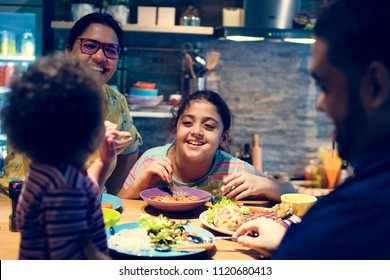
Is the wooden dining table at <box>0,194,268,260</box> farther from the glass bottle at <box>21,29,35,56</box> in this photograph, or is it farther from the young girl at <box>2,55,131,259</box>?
the glass bottle at <box>21,29,35,56</box>

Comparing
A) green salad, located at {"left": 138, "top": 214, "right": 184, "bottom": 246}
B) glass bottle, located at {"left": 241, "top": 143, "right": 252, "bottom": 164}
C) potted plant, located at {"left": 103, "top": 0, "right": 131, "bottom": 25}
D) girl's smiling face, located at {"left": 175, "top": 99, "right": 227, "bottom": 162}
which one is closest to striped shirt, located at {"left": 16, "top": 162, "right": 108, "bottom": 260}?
green salad, located at {"left": 138, "top": 214, "right": 184, "bottom": 246}

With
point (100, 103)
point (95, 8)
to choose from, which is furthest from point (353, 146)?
point (95, 8)

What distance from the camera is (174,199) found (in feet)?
5.18

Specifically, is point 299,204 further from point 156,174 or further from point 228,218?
point 156,174

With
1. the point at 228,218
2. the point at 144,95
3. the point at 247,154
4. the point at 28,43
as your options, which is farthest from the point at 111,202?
the point at 247,154

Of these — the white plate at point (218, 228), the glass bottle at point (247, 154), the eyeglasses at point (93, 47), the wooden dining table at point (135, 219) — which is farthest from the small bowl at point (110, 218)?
the glass bottle at point (247, 154)

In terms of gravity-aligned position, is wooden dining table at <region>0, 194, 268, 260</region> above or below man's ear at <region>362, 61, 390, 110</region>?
below

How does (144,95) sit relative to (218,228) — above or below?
above

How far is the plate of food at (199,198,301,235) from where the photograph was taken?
1340 mm

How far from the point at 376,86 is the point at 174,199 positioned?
3.21 feet

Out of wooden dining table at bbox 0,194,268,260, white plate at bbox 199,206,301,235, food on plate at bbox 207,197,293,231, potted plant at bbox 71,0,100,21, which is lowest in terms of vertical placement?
wooden dining table at bbox 0,194,268,260

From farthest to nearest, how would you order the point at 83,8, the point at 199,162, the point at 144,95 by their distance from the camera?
1. the point at 144,95
2. the point at 83,8
3. the point at 199,162

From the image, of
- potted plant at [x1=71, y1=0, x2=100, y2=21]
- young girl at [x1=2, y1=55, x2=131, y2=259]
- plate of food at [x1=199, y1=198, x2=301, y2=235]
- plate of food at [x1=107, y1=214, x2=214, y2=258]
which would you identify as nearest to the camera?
young girl at [x1=2, y1=55, x2=131, y2=259]

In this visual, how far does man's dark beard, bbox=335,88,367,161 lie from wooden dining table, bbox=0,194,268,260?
0.51m
